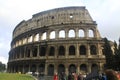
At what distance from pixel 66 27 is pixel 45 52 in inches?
237

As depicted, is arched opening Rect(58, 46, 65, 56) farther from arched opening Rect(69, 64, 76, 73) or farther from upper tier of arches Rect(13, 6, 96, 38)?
upper tier of arches Rect(13, 6, 96, 38)

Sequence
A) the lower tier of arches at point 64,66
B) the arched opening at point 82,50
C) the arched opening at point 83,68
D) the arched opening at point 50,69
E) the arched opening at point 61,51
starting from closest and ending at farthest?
the lower tier of arches at point 64,66
the arched opening at point 83,68
the arched opening at point 82,50
the arched opening at point 50,69
the arched opening at point 61,51

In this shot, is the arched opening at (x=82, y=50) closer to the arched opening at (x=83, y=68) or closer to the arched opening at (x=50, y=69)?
the arched opening at (x=83, y=68)

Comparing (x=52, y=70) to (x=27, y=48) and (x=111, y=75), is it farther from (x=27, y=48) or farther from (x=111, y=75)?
(x=111, y=75)

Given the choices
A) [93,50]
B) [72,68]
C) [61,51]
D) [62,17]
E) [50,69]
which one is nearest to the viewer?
[72,68]

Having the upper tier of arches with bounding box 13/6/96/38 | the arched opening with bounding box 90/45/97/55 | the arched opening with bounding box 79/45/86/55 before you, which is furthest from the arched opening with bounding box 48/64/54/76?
the upper tier of arches with bounding box 13/6/96/38

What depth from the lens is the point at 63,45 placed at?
149 ft

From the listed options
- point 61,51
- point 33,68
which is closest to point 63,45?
point 61,51

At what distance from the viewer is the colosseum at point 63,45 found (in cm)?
4400

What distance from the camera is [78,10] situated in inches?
1886

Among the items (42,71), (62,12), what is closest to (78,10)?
(62,12)

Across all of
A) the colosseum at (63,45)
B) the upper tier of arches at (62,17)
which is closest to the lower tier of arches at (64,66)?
the colosseum at (63,45)

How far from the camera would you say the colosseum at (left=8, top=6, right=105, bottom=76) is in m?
44.0

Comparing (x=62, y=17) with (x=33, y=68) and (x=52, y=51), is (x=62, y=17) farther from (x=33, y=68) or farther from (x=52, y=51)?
(x=33, y=68)
